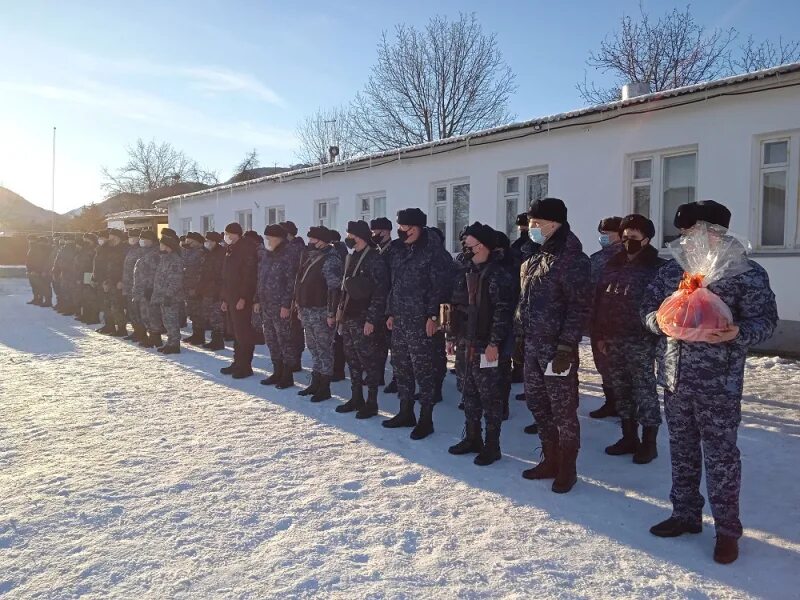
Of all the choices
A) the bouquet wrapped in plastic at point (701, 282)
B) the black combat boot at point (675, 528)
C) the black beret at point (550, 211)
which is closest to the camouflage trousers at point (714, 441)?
the black combat boot at point (675, 528)

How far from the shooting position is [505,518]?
3.84m

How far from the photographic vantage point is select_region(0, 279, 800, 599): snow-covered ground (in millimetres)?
3105

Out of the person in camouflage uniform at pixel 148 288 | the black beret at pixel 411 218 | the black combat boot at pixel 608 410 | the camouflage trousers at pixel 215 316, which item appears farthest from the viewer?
the camouflage trousers at pixel 215 316

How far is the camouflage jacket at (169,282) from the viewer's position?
377 inches

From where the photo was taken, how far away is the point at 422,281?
18.2 ft

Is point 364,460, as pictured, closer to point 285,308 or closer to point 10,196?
point 285,308

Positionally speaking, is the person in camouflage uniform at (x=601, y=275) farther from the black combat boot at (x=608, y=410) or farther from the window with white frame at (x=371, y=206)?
the window with white frame at (x=371, y=206)

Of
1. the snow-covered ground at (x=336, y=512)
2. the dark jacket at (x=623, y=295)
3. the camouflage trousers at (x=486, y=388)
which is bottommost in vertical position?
the snow-covered ground at (x=336, y=512)

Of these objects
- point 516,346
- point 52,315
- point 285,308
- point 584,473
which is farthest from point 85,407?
point 52,315

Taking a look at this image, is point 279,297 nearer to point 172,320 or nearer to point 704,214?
point 172,320

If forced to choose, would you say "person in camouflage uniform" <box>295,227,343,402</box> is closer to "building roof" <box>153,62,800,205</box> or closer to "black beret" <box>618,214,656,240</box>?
"black beret" <box>618,214,656,240</box>

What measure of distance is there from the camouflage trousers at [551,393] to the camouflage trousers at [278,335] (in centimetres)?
374

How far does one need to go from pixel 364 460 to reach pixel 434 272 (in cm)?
169

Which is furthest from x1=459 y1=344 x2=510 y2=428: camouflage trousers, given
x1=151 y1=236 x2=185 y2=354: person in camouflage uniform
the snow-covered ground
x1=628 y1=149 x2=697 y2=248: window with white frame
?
x1=628 y1=149 x2=697 y2=248: window with white frame
